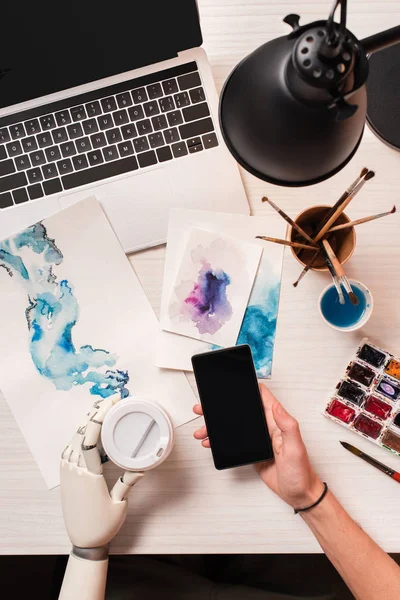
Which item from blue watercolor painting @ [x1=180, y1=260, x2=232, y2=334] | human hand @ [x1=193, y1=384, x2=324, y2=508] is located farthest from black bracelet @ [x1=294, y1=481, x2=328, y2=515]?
blue watercolor painting @ [x1=180, y1=260, x2=232, y2=334]

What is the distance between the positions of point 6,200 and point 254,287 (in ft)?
1.33

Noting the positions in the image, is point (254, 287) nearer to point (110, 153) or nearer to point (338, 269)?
point (338, 269)

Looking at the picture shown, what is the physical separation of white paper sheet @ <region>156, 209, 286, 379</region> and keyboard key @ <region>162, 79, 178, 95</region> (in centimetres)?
18

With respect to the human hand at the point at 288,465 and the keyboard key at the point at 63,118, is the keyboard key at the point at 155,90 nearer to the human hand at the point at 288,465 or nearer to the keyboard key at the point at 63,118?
the keyboard key at the point at 63,118

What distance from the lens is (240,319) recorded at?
810mm

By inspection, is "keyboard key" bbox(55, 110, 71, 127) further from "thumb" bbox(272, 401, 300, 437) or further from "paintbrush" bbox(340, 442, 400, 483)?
"paintbrush" bbox(340, 442, 400, 483)

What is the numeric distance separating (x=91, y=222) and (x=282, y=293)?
0.32 meters

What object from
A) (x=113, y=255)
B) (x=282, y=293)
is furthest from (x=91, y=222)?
(x=282, y=293)

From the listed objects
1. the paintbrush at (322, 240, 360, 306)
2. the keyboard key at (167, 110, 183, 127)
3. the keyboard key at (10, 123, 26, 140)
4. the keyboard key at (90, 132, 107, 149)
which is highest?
the keyboard key at (10, 123, 26, 140)

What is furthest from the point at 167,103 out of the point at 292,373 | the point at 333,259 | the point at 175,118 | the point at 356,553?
the point at 356,553

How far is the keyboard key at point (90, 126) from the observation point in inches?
31.1

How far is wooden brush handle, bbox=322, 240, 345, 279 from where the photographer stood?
69cm

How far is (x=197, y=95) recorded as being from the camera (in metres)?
0.78

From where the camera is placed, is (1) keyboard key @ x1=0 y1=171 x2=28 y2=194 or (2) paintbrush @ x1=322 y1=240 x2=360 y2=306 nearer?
(2) paintbrush @ x1=322 y1=240 x2=360 y2=306
